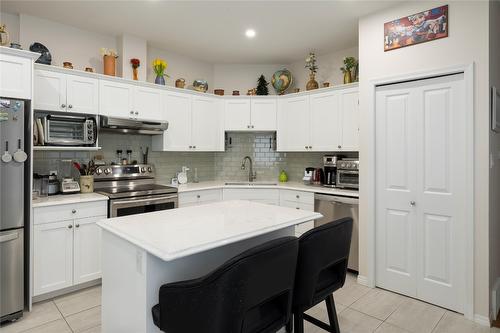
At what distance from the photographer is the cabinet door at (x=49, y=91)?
3059 millimetres

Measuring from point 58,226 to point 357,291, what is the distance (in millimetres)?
3000

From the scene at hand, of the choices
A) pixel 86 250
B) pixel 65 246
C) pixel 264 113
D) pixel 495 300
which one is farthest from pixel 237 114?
pixel 495 300

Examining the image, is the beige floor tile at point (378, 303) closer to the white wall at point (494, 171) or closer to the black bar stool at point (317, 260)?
the white wall at point (494, 171)

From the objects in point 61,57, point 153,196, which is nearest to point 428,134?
point 153,196

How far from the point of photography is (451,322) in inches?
101

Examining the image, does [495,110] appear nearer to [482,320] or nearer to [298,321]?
[482,320]

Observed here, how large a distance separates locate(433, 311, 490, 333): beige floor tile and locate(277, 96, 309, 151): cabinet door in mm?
2440

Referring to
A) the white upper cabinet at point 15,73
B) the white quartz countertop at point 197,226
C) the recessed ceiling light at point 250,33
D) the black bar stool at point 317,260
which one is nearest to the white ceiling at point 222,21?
the recessed ceiling light at point 250,33

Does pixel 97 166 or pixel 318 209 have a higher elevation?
pixel 97 166

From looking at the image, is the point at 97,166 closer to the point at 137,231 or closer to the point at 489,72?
the point at 137,231

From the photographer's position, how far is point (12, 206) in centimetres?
252

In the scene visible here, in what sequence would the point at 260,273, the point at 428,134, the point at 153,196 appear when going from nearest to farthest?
the point at 260,273, the point at 428,134, the point at 153,196

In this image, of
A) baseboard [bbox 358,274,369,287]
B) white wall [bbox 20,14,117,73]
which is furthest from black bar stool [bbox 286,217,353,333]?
white wall [bbox 20,14,117,73]

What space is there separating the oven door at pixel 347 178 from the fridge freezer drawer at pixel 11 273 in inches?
131
